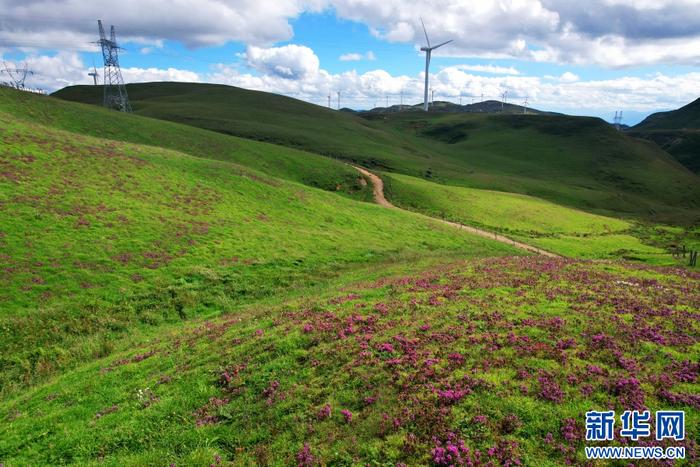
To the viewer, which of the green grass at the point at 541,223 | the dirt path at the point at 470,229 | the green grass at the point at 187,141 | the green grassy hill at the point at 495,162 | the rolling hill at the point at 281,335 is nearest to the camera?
the rolling hill at the point at 281,335

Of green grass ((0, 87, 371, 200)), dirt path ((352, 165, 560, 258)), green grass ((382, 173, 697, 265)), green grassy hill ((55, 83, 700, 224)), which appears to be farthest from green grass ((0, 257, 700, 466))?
green grassy hill ((55, 83, 700, 224))

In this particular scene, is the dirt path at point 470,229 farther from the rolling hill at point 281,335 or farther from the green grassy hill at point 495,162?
the green grassy hill at point 495,162

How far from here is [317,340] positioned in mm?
18719

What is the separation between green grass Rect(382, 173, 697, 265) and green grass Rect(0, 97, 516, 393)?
1483 cm

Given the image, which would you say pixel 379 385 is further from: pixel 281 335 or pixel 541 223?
pixel 541 223

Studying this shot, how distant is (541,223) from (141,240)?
228 ft

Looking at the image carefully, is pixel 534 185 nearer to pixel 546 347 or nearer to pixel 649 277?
pixel 649 277

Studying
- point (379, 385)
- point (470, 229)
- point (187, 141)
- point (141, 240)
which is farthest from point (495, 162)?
point (379, 385)

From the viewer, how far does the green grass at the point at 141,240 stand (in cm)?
2698

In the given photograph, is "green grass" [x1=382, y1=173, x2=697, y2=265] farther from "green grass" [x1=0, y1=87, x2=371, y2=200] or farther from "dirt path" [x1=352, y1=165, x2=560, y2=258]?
"green grass" [x1=0, y1=87, x2=371, y2=200]

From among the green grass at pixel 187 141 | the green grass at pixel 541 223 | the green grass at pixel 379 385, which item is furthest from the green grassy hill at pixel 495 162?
the green grass at pixel 379 385

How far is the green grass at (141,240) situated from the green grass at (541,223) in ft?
48.7

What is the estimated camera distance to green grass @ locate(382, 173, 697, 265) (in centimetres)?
6488

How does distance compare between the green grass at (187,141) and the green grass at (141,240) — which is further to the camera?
the green grass at (187,141)
